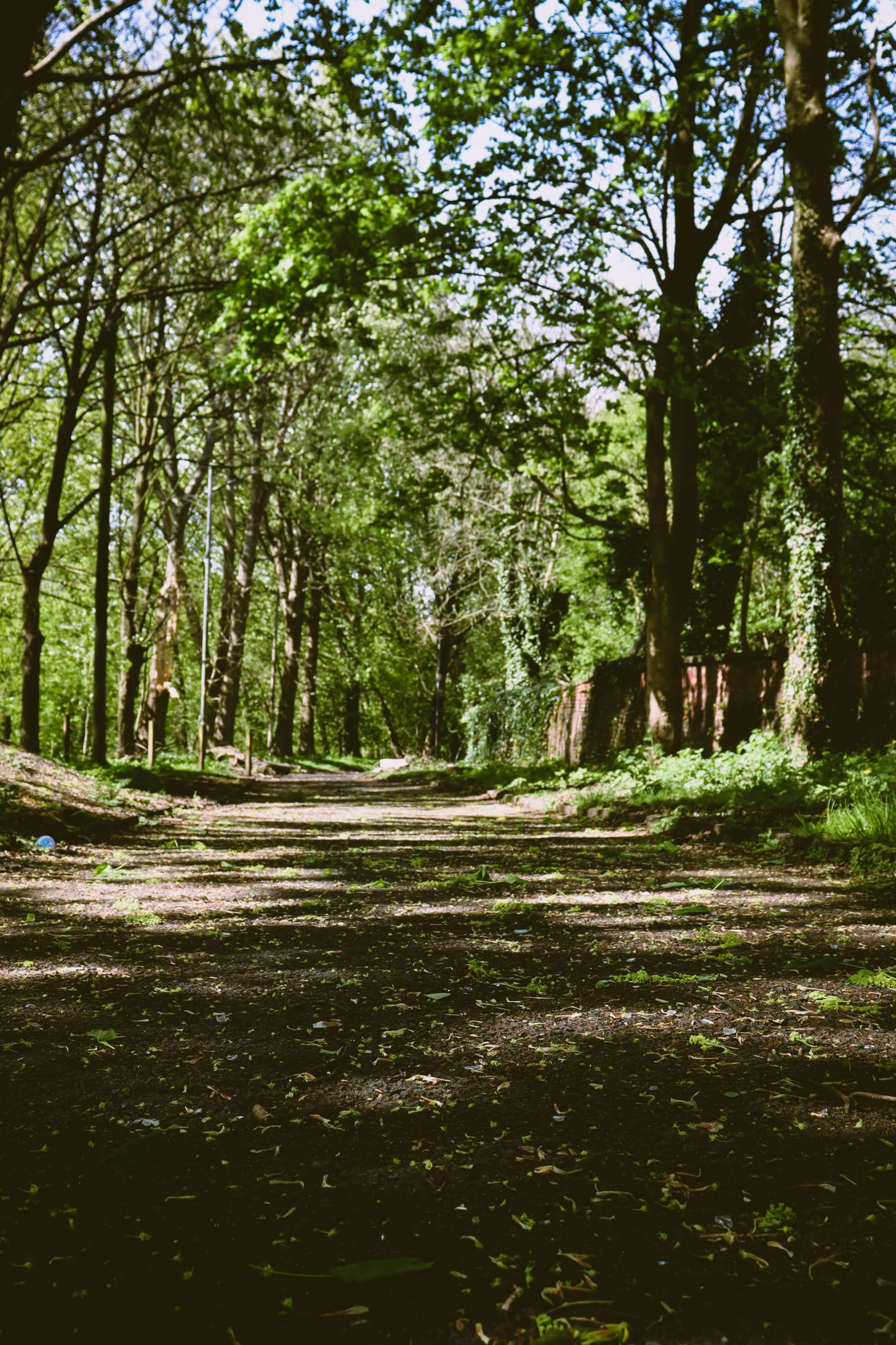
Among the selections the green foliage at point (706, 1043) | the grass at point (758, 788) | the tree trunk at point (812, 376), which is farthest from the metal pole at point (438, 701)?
the green foliage at point (706, 1043)

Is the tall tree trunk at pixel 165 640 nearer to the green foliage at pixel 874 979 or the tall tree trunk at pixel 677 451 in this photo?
the tall tree trunk at pixel 677 451

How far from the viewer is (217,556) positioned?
3500 cm

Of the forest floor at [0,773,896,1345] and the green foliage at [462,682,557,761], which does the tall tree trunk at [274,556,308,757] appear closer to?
the green foliage at [462,682,557,761]

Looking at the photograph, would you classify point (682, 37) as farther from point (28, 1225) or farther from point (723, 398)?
point (28, 1225)

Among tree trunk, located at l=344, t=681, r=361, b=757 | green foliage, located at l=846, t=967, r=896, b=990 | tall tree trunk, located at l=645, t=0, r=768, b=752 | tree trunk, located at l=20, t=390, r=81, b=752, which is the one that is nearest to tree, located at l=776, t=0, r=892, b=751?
tall tree trunk, located at l=645, t=0, r=768, b=752

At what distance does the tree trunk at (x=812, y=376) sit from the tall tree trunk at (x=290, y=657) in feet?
73.4

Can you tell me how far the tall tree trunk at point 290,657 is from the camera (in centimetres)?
3092

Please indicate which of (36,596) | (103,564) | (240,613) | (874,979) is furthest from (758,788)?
(240,613)

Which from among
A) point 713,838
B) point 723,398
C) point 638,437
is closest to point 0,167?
point 713,838

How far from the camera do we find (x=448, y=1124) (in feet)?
7.98

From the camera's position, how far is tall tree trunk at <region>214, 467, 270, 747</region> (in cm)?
2469

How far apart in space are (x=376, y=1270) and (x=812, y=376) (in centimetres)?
1065

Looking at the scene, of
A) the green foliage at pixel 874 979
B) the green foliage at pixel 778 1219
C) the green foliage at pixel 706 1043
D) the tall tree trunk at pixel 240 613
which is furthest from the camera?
the tall tree trunk at pixel 240 613

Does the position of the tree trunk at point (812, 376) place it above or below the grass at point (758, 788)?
above
